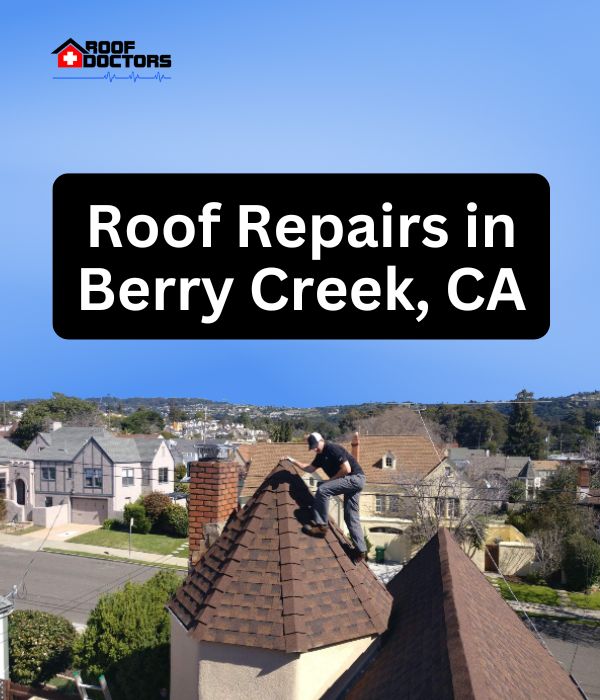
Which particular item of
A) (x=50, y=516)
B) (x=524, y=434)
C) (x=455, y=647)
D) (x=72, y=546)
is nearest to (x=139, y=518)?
(x=72, y=546)

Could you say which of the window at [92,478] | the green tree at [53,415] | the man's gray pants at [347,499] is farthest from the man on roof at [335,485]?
the green tree at [53,415]

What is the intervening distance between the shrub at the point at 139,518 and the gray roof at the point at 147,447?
7.82m

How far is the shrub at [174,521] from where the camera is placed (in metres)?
40.3

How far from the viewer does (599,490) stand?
35.7 m

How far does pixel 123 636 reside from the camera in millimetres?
14875

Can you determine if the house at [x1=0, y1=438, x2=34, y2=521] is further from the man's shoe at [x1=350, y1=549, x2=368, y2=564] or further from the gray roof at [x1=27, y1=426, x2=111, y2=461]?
the man's shoe at [x1=350, y1=549, x2=368, y2=564]

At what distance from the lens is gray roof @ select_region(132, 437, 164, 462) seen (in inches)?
1945

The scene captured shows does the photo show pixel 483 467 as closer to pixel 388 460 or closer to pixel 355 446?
pixel 388 460

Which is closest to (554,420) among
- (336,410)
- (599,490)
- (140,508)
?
(336,410)

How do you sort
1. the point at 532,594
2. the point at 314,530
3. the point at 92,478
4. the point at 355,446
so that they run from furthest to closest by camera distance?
the point at 92,478
the point at 532,594
the point at 355,446
the point at 314,530

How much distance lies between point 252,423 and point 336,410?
3613 cm

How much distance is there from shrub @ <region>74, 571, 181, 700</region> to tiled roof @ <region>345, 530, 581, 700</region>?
786 centimetres

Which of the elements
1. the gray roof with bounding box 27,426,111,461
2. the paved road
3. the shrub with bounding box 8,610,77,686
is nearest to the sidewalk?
the paved road

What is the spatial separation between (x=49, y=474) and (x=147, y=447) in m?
8.14
